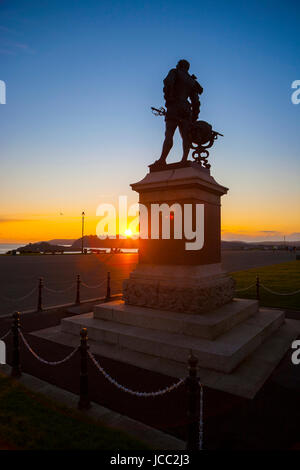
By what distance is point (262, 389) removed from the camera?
476 centimetres

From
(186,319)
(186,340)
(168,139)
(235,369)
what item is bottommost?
(235,369)

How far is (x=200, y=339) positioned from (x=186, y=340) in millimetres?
306

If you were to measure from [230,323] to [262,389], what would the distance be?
2.09 meters

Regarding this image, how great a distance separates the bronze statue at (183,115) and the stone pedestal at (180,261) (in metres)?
0.76

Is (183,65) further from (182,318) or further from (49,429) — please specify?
(49,429)

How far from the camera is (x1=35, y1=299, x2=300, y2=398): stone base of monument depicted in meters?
5.26

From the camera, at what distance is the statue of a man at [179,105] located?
8422 millimetres

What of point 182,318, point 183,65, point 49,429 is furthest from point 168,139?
point 49,429

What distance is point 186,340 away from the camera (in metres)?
6.04

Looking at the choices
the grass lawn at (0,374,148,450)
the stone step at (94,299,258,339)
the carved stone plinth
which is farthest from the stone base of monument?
the grass lawn at (0,374,148,450)

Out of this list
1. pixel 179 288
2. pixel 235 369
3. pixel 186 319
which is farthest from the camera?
pixel 179 288
